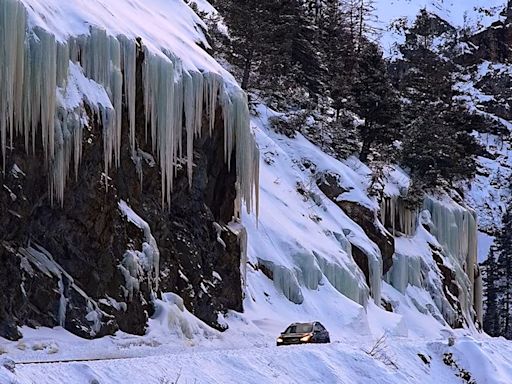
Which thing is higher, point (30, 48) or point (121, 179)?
point (30, 48)

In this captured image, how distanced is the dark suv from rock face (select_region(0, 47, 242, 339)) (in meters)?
2.97

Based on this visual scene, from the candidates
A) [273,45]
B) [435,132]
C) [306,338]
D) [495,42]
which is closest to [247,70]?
[273,45]

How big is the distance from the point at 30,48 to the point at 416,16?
3873 inches

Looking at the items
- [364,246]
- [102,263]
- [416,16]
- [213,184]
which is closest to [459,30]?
[416,16]

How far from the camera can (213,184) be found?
26.9m

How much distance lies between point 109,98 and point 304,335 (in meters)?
7.71

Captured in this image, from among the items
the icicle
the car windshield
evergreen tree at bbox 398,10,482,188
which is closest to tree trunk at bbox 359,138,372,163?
evergreen tree at bbox 398,10,482,188

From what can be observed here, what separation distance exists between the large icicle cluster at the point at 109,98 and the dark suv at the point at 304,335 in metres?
5.02

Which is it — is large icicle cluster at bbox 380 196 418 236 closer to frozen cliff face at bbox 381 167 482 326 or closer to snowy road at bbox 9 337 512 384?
frozen cliff face at bbox 381 167 482 326

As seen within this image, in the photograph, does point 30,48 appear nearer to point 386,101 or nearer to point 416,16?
point 386,101


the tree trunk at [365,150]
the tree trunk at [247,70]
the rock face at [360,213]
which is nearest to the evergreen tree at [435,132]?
the tree trunk at [365,150]

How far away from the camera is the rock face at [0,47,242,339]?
18203mm

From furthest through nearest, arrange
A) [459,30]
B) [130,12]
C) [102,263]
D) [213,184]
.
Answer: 1. [459,30]
2. [213,184]
3. [130,12]
4. [102,263]

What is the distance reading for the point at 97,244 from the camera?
20281 millimetres
